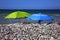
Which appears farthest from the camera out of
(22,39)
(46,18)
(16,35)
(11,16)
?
(11,16)

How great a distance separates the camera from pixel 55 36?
369 inches

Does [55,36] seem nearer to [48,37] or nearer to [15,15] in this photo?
[48,37]

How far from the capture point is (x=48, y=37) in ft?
29.8

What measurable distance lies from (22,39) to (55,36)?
1530 millimetres

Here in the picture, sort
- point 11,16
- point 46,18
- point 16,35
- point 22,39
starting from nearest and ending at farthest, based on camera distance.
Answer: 1. point 22,39
2. point 16,35
3. point 46,18
4. point 11,16

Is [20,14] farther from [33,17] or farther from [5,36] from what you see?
[5,36]

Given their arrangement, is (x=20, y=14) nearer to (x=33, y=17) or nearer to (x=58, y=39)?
(x=33, y=17)

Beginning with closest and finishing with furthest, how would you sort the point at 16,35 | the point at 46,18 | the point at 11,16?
the point at 16,35 < the point at 46,18 < the point at 11,16

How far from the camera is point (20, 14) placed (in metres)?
16.6

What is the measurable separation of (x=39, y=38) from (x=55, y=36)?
0.82 m

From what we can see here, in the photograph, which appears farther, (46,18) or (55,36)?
(46,18)

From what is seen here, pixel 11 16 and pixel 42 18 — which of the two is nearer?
pixel 42 18

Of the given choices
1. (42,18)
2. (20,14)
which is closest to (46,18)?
(42,18)

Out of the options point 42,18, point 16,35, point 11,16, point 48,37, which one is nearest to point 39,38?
point 48,37
